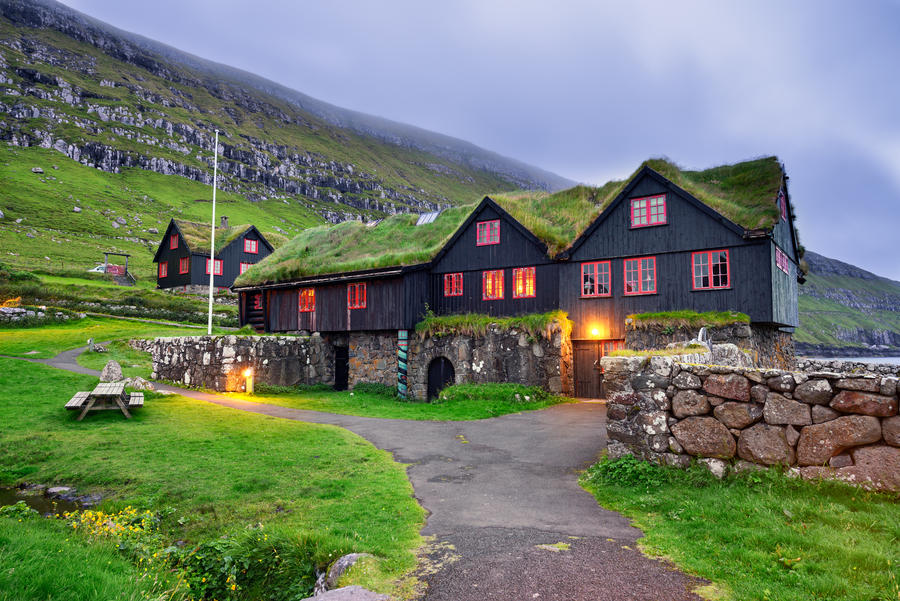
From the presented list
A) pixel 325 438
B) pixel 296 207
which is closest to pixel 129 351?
pixel 325 438

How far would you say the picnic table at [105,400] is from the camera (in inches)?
588

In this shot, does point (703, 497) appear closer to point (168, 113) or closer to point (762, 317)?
point (762, 317)

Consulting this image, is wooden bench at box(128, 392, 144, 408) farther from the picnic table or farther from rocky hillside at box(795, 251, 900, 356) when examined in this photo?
rocky hillside at box(795, 251, 900, 356)

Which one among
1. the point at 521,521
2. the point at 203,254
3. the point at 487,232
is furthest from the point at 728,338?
the point at 203,254

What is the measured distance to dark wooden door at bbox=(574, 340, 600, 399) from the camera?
924 inches

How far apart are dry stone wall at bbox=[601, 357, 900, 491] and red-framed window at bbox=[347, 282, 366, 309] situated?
20219 millimetres

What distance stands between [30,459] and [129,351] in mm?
21987

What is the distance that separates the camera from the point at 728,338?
20297mm

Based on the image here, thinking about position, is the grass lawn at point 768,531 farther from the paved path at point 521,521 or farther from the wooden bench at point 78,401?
the wooden bench at point 78,401

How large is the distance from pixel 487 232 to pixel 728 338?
1327 cm

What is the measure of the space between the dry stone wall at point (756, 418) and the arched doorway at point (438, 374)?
16820 millimetres

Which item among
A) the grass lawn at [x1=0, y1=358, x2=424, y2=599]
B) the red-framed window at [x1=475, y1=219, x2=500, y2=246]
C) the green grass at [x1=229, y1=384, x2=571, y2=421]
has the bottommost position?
the green grass at [x1=229, y1=384, x2=571, y2=421]

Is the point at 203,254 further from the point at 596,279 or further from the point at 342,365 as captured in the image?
the point at 596,279

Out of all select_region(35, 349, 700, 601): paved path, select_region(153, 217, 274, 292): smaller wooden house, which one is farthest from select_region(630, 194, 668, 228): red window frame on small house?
select_region(153, 217, 274, 292): smaller wooden house
